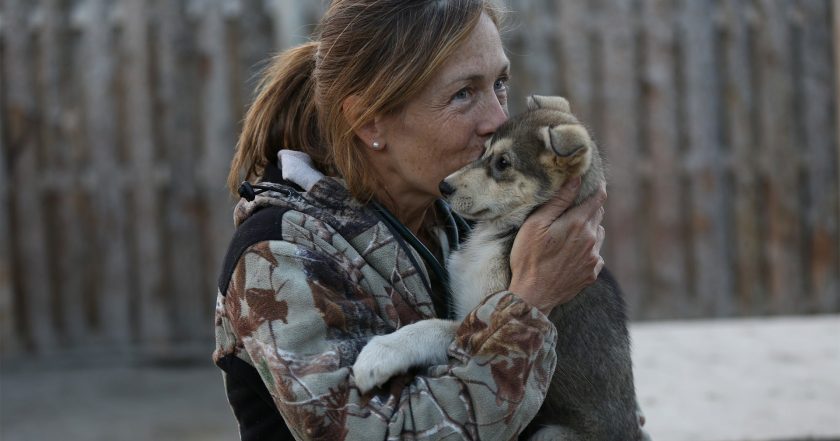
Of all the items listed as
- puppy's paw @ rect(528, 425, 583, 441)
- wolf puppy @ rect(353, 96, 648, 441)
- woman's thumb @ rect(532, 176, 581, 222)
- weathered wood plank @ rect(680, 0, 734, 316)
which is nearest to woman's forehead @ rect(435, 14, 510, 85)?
wolf puppy @ rect(353, 96, 648, 441)

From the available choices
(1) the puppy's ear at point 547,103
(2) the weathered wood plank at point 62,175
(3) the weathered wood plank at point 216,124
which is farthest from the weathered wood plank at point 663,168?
(1) the puppy's ear at point 547,103

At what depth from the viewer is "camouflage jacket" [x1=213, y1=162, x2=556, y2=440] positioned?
234cm

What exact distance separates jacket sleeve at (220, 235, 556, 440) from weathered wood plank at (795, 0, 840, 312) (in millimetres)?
5487

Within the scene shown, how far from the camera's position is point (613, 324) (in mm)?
3047

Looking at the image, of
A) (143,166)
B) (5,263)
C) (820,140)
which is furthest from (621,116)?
(5,263)

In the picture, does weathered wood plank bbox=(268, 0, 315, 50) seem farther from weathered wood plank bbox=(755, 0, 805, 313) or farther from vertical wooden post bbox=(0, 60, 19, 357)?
weathered wood plank bbox=(755, 0, 805, 313)

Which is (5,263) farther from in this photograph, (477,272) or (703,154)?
(477,272)

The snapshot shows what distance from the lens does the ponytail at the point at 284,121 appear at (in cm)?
296

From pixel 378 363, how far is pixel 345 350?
0.09m

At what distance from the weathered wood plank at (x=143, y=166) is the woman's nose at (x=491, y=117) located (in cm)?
473

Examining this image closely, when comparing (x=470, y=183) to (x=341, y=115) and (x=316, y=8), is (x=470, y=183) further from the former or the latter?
(x=316, y=8)

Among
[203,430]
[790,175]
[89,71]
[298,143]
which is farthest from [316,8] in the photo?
[298,143]

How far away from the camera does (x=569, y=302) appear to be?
9.76ft

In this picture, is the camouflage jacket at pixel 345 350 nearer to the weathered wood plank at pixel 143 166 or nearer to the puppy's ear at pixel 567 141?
the puppy's ear at pixel 567 141
